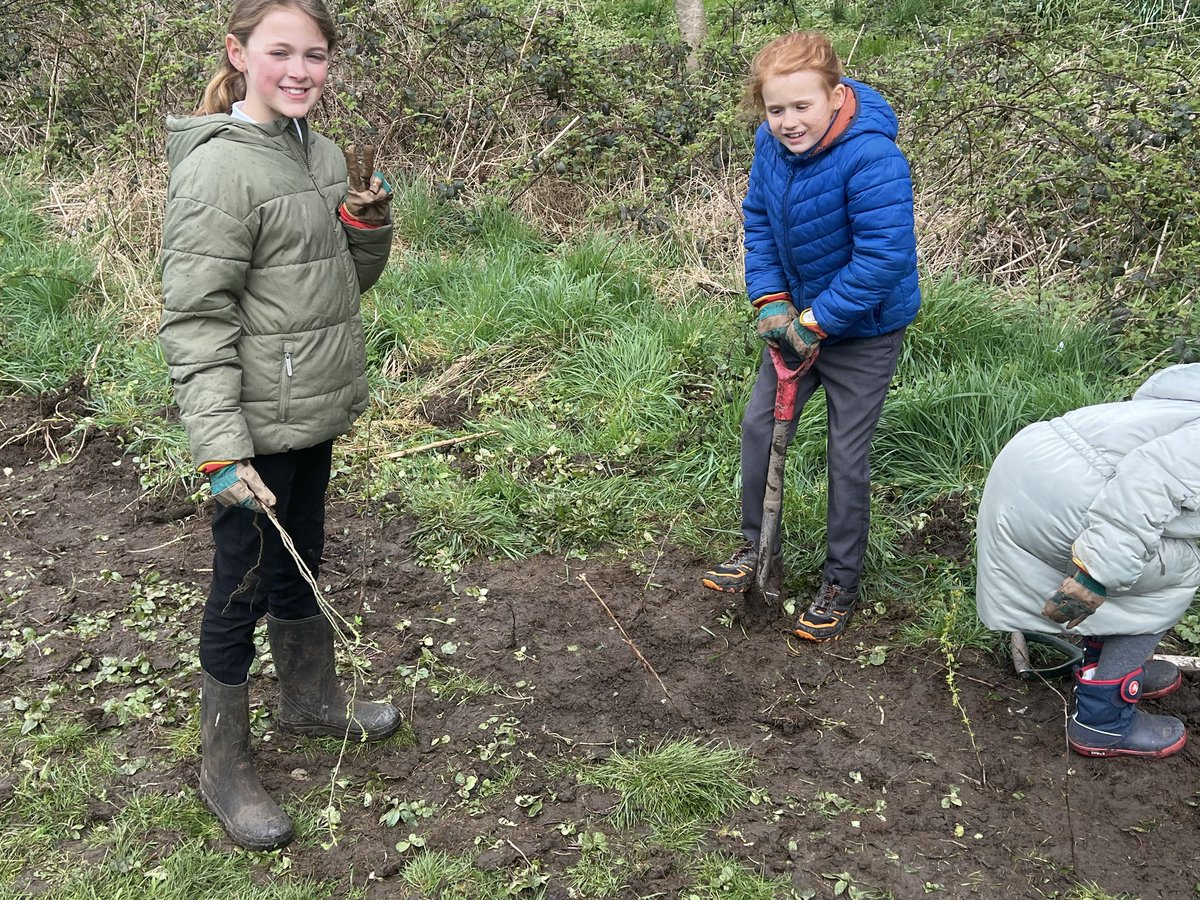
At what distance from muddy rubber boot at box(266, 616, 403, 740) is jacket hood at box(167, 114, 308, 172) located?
4.43 ft

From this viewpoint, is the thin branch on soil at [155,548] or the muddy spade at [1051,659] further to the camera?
the thin branch on soil at [155,548]

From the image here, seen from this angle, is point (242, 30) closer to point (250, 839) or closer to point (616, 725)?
point (250, 839)

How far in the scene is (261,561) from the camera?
9.31 feet

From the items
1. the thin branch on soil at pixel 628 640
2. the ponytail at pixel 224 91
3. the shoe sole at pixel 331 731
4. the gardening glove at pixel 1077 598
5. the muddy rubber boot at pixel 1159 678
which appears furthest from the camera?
the thin branch on soil at pixel 628 640

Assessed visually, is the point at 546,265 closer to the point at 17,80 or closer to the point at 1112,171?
the point at 1112,171

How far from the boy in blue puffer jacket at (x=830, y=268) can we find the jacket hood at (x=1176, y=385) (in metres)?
0.75

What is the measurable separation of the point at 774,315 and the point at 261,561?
70.2 inches

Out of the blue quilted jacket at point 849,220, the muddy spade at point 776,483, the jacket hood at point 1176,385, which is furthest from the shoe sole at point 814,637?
the jacket hood at point 1176,385

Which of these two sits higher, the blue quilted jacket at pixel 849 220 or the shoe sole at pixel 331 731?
the blue quilted jacket at pixel 849 220

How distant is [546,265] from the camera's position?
5645 millimetres

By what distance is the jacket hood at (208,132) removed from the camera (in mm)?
2424

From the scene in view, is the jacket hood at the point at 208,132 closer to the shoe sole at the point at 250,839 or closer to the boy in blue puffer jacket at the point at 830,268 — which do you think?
the boy in blue puffer jacket at the point at 830,268

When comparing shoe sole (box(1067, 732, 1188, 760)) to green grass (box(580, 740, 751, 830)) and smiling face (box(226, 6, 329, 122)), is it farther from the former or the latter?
smiling face (box(226, 6, 329, 122))

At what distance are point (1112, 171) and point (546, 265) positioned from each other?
2855 mm
